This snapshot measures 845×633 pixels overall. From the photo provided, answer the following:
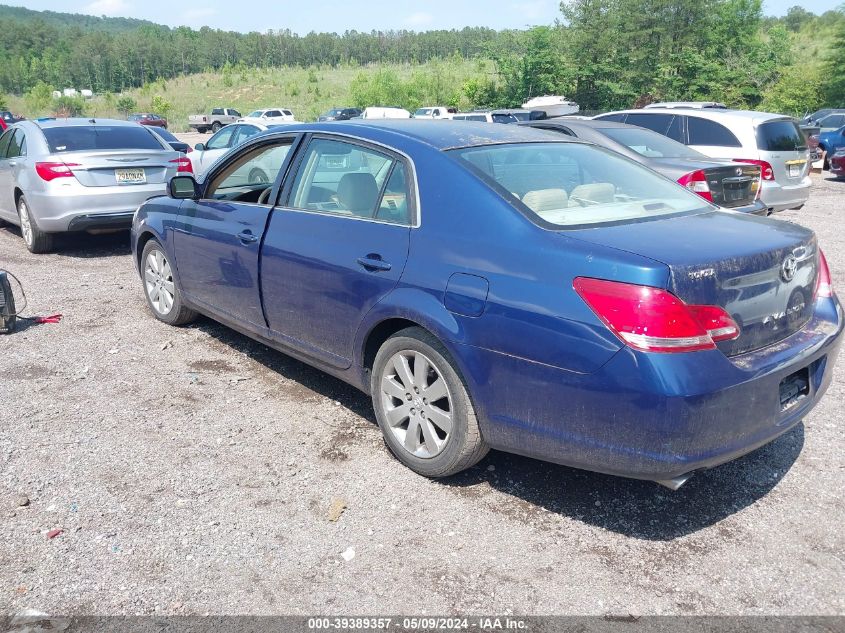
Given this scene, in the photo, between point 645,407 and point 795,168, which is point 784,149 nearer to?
point 795,168

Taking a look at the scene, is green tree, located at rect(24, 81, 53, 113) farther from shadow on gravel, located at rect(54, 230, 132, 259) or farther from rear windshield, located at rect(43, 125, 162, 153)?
rear windshield, located at rect(43, 125, 162, 153)

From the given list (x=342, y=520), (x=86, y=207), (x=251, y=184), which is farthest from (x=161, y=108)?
(x=342, y=520)

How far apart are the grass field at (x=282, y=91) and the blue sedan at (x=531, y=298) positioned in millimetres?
52858

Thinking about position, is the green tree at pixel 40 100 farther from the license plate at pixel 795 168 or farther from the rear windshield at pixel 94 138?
the license plate at pixel 795 168

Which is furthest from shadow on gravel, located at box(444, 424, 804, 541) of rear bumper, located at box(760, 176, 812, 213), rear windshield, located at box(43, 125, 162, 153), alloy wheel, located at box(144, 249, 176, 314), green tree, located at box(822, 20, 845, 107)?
green tree, located at box(822, 20, 845, 107)

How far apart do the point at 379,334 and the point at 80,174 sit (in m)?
6.18

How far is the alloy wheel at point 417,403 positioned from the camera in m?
3.49

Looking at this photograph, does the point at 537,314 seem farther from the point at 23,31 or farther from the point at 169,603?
the point at 23,31

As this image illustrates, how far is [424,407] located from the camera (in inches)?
141

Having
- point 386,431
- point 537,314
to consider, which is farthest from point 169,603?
point 537,314

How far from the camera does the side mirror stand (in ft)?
17.5

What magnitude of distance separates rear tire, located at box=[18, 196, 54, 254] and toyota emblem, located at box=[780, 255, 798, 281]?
8.42 meters

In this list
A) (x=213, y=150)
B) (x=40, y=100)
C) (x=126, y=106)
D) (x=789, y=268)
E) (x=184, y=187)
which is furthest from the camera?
(x=126, y=106)

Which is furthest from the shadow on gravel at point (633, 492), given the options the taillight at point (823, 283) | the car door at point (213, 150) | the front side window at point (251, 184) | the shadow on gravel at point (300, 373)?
the car door at point (213, 150)
